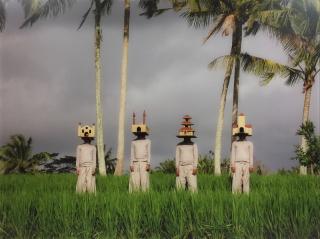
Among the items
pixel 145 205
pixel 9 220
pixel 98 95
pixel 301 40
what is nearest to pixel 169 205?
pixel 145 205

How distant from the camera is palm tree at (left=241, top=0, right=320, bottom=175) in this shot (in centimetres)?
2141

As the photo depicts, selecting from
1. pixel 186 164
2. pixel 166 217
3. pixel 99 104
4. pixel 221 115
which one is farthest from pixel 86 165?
pixel 221 115

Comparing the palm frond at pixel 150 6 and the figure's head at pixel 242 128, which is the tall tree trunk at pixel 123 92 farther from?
the figure's head at pixel 242 128

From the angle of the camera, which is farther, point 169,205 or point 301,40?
point 301,40

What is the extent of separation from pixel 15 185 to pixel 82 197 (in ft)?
19.0

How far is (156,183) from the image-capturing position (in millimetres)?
14172

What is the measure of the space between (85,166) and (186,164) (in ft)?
6.34

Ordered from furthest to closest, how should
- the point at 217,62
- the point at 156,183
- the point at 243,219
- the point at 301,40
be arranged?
the point at 301,40 < the point at 217,62 < the point at 156,183 < the point at 243,219

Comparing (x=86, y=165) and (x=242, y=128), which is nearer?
(x=242, y=128)

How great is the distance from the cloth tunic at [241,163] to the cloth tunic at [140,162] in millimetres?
1666

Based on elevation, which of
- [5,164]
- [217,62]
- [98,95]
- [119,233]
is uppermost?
[217,62]

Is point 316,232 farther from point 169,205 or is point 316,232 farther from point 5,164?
point 5,164

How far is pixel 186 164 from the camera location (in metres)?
11.6

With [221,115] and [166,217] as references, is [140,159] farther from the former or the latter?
[221,115]
